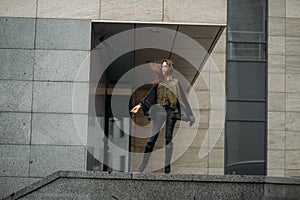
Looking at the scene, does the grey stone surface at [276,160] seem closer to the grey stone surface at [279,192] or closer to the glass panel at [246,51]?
the glass panel at [246,51]

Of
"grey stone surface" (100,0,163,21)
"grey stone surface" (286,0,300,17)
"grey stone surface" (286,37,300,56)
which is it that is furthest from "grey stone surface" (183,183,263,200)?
"grey stone surface" (286,0,300,17)

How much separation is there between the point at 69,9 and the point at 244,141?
23.6 ft

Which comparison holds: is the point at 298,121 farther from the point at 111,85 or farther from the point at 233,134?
the point at 111,85

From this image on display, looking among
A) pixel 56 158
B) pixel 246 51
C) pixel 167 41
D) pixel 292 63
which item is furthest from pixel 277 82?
pixel 56 158

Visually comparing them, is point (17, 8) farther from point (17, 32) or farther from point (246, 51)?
point (246, 51)

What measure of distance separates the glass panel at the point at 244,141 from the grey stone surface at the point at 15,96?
23.0 ft

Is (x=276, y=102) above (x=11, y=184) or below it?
above

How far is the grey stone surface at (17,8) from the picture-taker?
15.0m

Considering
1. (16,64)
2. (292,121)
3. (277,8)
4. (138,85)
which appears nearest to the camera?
(16,64)

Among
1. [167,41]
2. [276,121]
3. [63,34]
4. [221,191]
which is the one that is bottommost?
[221,191]

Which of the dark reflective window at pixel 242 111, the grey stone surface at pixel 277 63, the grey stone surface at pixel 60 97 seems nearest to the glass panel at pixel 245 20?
the grey stone surface at pixel 277 63

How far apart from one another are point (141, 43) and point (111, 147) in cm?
568

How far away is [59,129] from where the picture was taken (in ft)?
47.8

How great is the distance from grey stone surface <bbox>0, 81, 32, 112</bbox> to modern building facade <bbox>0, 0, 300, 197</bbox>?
0.9 inches
